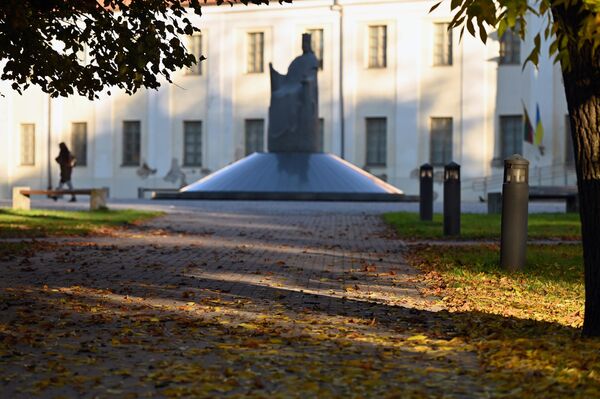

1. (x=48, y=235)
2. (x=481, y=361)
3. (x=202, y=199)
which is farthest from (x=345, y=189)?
(x=481, y=361)

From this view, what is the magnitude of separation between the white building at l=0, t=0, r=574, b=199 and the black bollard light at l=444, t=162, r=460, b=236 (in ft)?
87.5

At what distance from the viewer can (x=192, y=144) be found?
52.1 m

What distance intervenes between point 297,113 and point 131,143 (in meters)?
17.9

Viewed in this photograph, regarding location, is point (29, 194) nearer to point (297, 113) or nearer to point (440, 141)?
point (297, 113)

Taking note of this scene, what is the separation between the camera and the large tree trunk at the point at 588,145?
6820 millimetres

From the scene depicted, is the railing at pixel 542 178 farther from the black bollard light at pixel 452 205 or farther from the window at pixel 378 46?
the black bollard light at pixel 452 205

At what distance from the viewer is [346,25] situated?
161ft

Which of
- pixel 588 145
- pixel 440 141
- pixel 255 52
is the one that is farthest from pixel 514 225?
pixel 255 52

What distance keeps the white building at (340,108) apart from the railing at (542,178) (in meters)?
0.05

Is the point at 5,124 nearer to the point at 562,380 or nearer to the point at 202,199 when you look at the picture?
the point at 202,199

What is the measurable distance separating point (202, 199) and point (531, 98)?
670 inches

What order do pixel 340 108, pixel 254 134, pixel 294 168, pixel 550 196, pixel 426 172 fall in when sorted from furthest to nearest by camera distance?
pixel 254 134 < pixel 340 108 < pixel 294 168 < pixel 550 196 < pixel 426 172

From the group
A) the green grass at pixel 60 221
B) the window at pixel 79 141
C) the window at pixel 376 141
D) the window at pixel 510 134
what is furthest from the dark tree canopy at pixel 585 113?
the window at pixel 79 141

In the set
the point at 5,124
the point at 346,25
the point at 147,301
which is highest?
the point at 346,25
